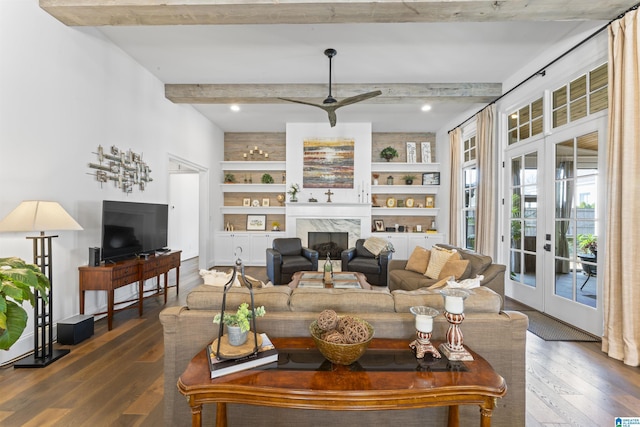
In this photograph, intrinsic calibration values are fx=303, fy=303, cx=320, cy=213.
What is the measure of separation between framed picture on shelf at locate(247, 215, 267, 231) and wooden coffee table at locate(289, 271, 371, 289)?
3429mm

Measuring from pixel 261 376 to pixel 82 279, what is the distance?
9.92ft

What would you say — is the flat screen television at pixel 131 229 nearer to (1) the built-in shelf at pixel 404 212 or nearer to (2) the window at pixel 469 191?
(1) the built-in shelf at pixel 404 212

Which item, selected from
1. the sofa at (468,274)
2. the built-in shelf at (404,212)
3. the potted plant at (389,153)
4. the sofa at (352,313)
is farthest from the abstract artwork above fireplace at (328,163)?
→ the sofa at (352,313)

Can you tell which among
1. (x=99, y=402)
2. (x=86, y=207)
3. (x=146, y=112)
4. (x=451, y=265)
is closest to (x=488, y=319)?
(x=451, y=265)

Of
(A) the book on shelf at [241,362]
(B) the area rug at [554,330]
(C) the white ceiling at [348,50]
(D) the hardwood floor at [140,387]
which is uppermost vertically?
(C) the white ceiling at [348,50]

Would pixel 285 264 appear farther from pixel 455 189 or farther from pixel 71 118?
pixel 455 189

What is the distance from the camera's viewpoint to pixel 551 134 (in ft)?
12.5

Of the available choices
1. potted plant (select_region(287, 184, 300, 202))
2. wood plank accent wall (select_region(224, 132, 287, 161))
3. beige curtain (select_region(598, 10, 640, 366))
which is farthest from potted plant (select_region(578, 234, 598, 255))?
wood plank accent wall (select_region(224, 132, 287, 161))

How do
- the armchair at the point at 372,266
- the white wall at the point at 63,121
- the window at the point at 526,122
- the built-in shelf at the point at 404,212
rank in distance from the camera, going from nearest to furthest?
the white wall at the point at 63,121 < the window at the point at 526,122 < the armchair at the point at 372,266 < the built-in shelf at the point at 404,212

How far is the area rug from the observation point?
3112mm

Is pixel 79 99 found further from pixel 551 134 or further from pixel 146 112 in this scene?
pixel 551 134

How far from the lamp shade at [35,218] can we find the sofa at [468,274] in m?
3.60

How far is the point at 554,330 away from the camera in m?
3.33

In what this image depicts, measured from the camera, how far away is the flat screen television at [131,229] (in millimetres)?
3391
